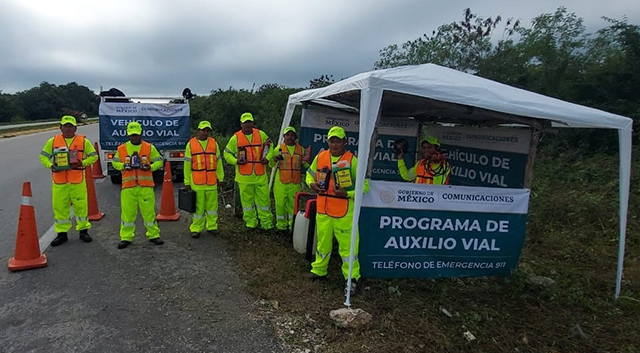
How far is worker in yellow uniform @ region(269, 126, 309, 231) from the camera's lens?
20.6 feet

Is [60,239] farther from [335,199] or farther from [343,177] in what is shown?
[343,177]

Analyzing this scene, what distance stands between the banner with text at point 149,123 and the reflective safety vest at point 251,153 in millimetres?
4845

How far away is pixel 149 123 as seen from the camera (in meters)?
10.2

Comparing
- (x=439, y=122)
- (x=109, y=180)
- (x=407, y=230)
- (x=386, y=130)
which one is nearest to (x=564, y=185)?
(x=439, y=122)

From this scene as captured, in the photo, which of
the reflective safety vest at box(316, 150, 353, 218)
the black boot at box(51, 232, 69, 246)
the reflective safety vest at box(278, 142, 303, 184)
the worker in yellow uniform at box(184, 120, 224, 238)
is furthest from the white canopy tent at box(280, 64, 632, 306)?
the black boot at box(51, 232, 69, 246)

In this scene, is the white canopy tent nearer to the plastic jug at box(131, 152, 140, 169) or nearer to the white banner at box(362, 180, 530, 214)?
the white banner at box(362, 180, 530, 214)

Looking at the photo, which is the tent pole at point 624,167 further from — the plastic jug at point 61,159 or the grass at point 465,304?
the plastic jug at point 61,159

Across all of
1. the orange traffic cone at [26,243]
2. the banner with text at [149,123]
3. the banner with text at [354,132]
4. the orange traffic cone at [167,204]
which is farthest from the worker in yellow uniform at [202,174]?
the banner with text at [149,123]

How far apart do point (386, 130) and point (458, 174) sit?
62.2 inches

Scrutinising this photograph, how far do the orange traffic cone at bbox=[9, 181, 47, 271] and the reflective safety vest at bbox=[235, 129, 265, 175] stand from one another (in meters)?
2.74

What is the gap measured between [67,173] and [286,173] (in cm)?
301

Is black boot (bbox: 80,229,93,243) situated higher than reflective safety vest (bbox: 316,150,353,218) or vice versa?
reflective safety vest (bbox: 316,150,353,218)

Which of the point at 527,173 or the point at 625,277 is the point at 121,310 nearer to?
the point at 527,173

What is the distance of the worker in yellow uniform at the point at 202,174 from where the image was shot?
604 centimetres
